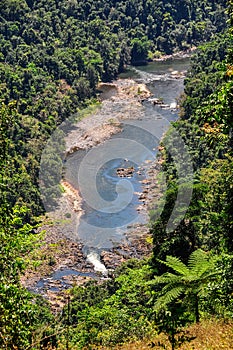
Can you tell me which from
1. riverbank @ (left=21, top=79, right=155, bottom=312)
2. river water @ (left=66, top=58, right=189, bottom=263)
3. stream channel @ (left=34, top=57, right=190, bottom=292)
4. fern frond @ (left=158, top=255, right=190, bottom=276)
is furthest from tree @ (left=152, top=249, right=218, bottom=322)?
river water @ (left=66, top=58, right=189, bottom=263)

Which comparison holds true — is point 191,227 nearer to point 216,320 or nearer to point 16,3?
point 216,320

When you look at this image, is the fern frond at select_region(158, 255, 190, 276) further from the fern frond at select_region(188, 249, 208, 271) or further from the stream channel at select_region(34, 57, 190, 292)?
the stream channel at select_region(34, 57, 190, 292)

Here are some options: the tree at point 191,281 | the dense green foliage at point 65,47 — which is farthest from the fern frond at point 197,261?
the dense green foliage at point 65,47

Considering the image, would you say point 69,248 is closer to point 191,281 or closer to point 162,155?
point 162,155

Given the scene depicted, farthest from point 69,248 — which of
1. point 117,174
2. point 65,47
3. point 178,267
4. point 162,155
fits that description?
point 65,47

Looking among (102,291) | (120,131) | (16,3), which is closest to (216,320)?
(102,291)

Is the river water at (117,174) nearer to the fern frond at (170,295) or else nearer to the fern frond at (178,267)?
the fern frond at (178,267)
